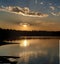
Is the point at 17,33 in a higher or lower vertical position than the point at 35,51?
higher

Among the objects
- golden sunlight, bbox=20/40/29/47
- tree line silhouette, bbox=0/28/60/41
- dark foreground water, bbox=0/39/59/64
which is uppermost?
tree line silhouette, bbox=0/28/60/41

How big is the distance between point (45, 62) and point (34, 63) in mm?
111

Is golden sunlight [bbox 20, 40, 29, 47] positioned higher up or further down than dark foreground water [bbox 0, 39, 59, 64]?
higher up

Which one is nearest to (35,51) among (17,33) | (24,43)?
(24,43)

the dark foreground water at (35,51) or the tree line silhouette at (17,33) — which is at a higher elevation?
the tree line silhouette at (17,33)

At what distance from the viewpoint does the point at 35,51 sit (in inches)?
75.9

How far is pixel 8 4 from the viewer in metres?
1.90

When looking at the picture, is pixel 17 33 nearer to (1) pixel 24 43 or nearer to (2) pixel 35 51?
(1) pixel 24 43

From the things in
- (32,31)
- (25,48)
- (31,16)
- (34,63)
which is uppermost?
(31,16)

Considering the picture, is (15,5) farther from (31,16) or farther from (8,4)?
(31,16)

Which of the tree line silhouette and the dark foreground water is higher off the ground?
the tree line silhouette

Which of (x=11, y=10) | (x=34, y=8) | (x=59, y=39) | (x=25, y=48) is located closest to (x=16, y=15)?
(x=11, y=10)

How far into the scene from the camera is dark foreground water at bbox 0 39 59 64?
191cm

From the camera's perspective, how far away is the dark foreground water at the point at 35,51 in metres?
1.91
